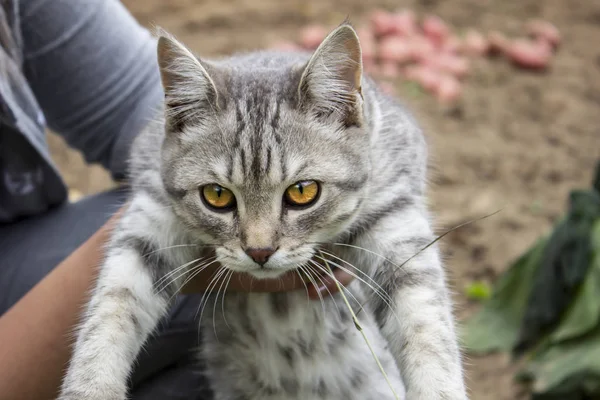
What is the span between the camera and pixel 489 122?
433 cm

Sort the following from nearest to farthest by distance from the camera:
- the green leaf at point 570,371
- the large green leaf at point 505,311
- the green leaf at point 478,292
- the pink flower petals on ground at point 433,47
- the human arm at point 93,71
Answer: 1. the human arm at point 93,71
2. the green leaf at point 570,371
3. the large green leaf at point 505,311
4. the green leaf at point 478,292
5. the pink flower petals on ground at point 433,47

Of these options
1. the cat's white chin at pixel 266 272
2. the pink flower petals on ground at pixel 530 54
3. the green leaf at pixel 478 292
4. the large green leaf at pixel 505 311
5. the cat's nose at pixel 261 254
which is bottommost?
the green leaf at pixel 478 292

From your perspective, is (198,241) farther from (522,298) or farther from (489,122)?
(489,122)

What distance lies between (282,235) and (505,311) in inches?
69.2

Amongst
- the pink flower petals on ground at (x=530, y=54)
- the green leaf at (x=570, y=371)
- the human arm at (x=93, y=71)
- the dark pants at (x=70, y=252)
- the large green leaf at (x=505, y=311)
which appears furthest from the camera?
the pink flower petals on ground at (x=530, y=54)

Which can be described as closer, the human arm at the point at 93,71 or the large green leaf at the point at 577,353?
the human arm at the point at 93,71

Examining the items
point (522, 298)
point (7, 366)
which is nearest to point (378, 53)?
point (522, 298)

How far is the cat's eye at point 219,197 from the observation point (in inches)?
67.6

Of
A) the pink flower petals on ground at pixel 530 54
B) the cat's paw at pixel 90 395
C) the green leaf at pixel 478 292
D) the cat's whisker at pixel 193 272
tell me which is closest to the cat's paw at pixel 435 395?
the cat's whisker at pixel 193 272

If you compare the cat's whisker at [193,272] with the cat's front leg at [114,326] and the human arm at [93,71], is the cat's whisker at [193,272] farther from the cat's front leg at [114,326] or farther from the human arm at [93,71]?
the human arm at [93,71]

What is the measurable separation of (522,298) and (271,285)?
1549 millimetres

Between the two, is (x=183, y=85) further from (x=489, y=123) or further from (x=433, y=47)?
(x=433, y=47)

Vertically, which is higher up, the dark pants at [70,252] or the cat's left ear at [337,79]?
the cat's left ear at [337,79]

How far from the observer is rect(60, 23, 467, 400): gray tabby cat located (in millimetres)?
1675
